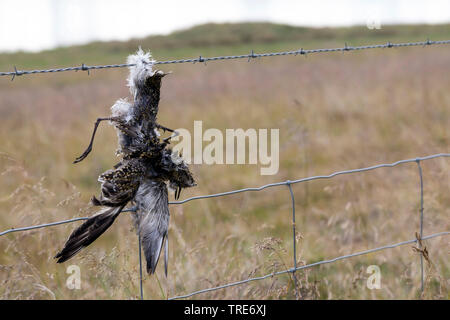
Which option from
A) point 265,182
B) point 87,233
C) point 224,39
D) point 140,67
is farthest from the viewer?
point 224,39

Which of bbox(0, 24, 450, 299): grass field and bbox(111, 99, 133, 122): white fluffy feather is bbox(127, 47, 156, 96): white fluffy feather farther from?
bbox(0, 24, 450, 299): grass field

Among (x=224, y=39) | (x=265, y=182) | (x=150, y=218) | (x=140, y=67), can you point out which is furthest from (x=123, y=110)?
A: (x=224, y=39)

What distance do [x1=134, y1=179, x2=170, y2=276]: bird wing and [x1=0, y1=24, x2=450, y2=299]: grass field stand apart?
0.33 ft

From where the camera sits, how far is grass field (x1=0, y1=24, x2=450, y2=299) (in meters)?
2.82

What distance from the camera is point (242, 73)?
11633 millimetres

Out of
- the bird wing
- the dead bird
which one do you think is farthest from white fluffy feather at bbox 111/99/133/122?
the bird wing

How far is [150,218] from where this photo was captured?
2.02 meters

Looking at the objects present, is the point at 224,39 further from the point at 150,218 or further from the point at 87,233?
the point at 87,233

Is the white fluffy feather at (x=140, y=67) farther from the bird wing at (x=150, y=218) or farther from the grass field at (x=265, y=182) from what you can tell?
the grass field at (x=265, y=182)

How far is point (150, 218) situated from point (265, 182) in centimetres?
388

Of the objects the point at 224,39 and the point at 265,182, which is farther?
the point at 224,39

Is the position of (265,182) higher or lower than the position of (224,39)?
lower
